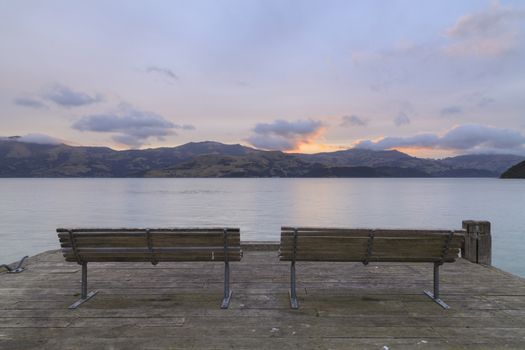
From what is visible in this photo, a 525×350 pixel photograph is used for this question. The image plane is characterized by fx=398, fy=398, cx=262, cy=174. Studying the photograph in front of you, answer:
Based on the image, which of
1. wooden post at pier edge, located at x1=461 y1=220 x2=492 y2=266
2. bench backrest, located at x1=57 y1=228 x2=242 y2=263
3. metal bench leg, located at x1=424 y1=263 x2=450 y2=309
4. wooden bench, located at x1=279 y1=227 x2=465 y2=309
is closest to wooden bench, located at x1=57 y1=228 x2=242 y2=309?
bench backrest, located at x1=57 y1=228 x2=242 y2=263

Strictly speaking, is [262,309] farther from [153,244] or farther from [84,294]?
[84,294]

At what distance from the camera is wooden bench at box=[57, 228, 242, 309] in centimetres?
611

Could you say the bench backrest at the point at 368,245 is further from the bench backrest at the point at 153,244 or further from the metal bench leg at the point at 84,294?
the metal bench leg at the point at 84,294

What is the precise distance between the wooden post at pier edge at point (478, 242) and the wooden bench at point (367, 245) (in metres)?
3.43

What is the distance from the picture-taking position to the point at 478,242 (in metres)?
9.10

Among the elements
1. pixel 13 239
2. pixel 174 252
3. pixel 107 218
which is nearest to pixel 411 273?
pixel 174 252

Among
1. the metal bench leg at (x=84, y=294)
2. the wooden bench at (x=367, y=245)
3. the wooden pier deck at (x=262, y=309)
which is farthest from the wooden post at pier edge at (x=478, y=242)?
the metal bench leg at (x=84, y=294)

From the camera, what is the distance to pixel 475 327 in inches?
209

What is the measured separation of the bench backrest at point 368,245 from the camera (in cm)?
607

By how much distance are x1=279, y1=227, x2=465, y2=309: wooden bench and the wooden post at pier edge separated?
3434 millimetres

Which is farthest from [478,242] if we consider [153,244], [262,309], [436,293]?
[153,244]

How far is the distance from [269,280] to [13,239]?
30.7 metres

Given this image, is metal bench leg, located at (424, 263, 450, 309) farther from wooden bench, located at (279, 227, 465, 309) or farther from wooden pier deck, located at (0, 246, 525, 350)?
wooden pier deck, located at (0, 246, 525, 350)

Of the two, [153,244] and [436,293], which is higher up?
[153,244]
